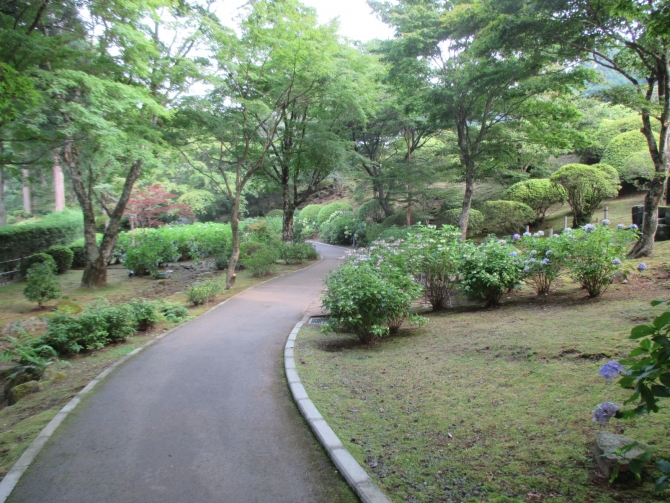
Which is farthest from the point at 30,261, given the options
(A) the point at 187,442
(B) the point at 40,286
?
(A) the point at 187,442

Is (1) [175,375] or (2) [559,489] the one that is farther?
(1) [175,375]

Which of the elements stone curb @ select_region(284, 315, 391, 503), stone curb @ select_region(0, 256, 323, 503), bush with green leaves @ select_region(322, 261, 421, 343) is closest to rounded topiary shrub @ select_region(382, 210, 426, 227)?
bush with green leaves @ select_region(322, 261, 421, 343)

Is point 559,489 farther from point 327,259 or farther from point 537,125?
point 327,259

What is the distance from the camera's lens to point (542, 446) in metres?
2.91

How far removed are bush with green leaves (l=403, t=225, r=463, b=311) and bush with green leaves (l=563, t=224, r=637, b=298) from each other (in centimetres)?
188

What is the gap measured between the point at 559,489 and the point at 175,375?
4.67 meters

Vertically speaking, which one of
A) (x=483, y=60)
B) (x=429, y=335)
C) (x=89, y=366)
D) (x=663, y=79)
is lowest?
(x=89, y=366)

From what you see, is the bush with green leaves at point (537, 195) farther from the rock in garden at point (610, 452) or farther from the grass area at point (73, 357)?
the rock in garden at point (610, 452)

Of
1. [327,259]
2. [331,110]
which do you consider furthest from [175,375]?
[327,259]

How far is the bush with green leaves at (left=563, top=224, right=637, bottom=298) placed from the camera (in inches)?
252

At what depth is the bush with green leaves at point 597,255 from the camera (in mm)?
6402

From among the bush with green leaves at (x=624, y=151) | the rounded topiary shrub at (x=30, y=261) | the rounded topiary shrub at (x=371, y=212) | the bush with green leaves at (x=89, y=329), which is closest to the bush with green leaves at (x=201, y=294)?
the bush with green leaves at (x=89, y=329)

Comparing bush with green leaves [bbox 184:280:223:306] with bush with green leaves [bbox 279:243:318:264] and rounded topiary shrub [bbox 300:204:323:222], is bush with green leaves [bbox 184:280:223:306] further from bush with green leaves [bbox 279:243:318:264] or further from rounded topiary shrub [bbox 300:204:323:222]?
rounded topiary shrub [bbox 300:204:323:222]

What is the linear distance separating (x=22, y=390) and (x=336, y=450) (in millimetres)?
4544
